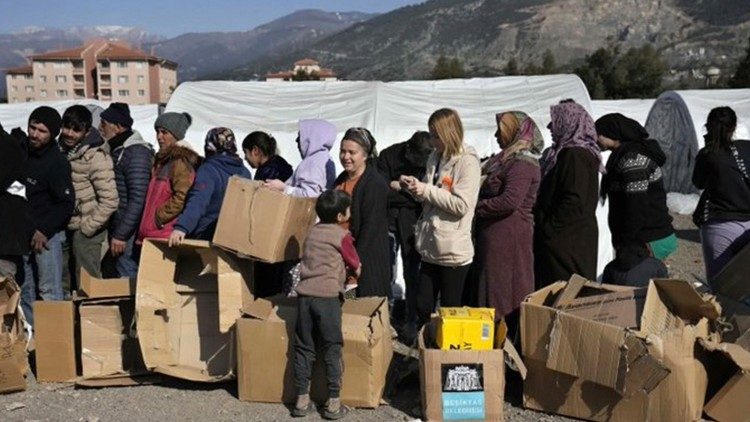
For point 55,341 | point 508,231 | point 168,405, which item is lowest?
point 168,405

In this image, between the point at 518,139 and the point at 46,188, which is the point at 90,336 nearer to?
the point at 46,188

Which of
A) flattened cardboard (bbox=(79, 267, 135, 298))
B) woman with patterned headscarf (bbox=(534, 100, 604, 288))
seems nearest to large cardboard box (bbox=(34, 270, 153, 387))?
flattened cardboard (bbox=(79, 267, 135, 298))

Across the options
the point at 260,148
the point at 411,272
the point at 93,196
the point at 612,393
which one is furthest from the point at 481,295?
the point at 93,196

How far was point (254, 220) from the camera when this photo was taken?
480 cm

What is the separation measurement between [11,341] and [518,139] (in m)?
3.38

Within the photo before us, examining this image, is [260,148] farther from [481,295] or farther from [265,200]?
[481,295]

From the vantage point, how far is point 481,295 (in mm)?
5086

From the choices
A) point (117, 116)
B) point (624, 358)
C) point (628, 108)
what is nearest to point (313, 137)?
point (117, 116)

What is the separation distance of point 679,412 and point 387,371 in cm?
165

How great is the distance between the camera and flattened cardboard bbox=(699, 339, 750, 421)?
429 centimetres

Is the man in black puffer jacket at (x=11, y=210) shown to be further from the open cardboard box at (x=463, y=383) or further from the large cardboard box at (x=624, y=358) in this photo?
the large cardboard box at (x=624, y=358)

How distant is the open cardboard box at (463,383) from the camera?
439cm

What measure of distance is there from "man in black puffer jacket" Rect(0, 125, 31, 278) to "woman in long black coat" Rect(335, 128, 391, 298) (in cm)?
208

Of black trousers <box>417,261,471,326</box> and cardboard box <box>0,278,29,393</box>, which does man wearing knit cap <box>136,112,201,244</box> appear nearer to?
cardboard box <box>0,278,29,393</box>
